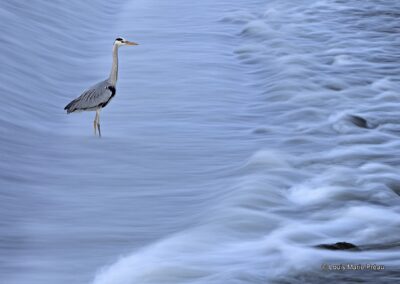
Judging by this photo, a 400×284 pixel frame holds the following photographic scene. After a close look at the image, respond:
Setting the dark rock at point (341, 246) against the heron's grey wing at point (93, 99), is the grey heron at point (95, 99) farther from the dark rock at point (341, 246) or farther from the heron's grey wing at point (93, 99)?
the dark rock at point (341, 246)

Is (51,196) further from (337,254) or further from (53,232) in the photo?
(337,254)

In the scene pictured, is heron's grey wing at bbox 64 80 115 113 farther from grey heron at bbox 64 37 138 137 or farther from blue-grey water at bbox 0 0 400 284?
blue-grey water at bbox 0 0 400 284

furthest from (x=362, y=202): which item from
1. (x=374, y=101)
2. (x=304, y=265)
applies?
(x=374, y=101)

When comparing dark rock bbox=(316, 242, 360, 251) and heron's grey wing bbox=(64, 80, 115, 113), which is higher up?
heron's grey wing bbox=(64, 80, 115, 113)

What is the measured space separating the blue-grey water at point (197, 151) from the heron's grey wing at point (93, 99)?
355mm

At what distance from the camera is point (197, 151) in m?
9.84

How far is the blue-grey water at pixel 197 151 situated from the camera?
6957mm

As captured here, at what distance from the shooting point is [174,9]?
60.1ft

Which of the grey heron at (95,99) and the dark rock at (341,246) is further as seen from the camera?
the grey heron at (95,99)

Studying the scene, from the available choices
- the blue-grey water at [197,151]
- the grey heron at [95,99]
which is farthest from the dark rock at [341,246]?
the grey heron at [95,99]

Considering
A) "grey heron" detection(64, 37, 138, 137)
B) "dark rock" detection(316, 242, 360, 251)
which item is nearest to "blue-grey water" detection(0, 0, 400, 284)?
"dark rock" detection(316, 242, 360, 251)

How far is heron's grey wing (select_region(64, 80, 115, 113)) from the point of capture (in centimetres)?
1007

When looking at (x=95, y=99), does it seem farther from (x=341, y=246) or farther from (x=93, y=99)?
(x=341, y=246)

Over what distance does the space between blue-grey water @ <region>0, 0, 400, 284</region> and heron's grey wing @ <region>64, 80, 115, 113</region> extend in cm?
35
